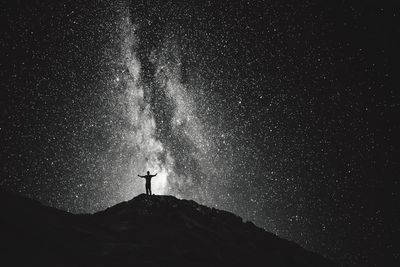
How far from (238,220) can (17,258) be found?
2293 cm

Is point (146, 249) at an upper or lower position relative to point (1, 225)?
lower

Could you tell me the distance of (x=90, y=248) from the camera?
1206cm

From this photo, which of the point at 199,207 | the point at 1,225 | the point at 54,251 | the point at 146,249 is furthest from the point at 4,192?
the point at 199,207

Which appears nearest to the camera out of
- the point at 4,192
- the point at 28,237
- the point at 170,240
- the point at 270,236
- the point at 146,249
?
the point at 28,237

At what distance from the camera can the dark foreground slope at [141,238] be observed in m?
9.61

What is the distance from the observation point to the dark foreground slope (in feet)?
31.5

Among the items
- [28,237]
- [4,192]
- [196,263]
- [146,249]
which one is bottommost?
[196,263]

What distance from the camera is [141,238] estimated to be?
17.2m

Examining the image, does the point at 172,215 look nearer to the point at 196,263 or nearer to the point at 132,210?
the point at 132,210

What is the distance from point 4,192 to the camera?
10836mm

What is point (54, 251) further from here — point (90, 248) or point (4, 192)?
point (4, 192)

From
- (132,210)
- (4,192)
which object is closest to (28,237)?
(4,192)

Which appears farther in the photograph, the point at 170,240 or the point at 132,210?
the point at 132,210

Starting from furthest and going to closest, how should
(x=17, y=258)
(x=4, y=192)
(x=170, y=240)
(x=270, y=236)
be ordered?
(x=270, y=236) → (x=170, y=240) → (x=4, y=192) → (x=17, y=258)
